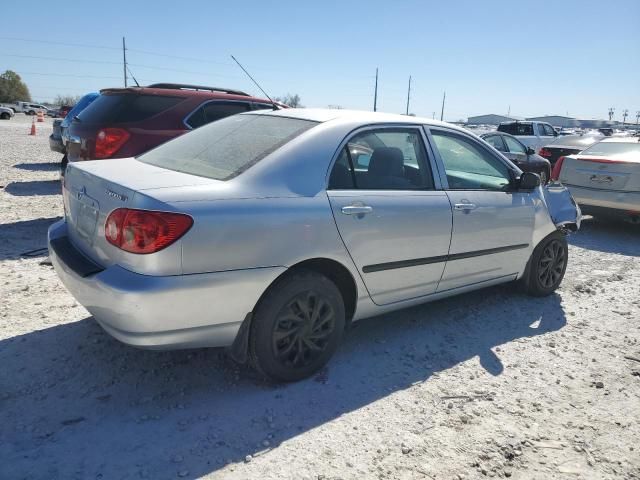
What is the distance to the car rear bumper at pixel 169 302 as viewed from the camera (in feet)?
8.10

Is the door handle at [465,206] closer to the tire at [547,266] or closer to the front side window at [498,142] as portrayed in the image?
the tire at [547,266]

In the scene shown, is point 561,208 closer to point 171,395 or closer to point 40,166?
point 171,395

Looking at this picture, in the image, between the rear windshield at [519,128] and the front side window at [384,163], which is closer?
the front side window at [384,163]

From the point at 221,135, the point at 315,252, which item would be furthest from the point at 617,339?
the point at 221,135

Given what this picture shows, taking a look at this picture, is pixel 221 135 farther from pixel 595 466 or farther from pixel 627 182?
pixel 627 182

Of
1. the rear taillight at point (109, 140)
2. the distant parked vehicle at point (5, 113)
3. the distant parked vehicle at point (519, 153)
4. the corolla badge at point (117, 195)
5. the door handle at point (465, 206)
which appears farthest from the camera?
the distant parked vehicle at point (5, 113)

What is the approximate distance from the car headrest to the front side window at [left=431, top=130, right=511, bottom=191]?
407 mm

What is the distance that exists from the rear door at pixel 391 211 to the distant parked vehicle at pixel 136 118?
10.6ft

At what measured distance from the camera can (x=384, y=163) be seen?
3.53m

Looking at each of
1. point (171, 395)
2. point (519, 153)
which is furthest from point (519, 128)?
point (171, 395)

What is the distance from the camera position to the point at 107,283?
8.36ft

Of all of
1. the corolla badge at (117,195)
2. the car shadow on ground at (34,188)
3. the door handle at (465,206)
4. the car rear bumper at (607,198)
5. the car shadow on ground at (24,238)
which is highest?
the corolla badge at (117,195)

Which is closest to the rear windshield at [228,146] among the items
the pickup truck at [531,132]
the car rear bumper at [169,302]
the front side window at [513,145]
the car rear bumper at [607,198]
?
the car rear bumper at [169,302]

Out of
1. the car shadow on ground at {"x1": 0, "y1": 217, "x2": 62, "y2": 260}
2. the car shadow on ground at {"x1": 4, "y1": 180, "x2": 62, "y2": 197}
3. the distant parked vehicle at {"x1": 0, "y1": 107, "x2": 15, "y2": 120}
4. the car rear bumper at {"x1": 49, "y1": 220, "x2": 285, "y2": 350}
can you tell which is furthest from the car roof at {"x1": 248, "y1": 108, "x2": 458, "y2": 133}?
the distant parked vehicle at {"x1": 0, "y1": 107, "x2": 15, "y2": 120}
